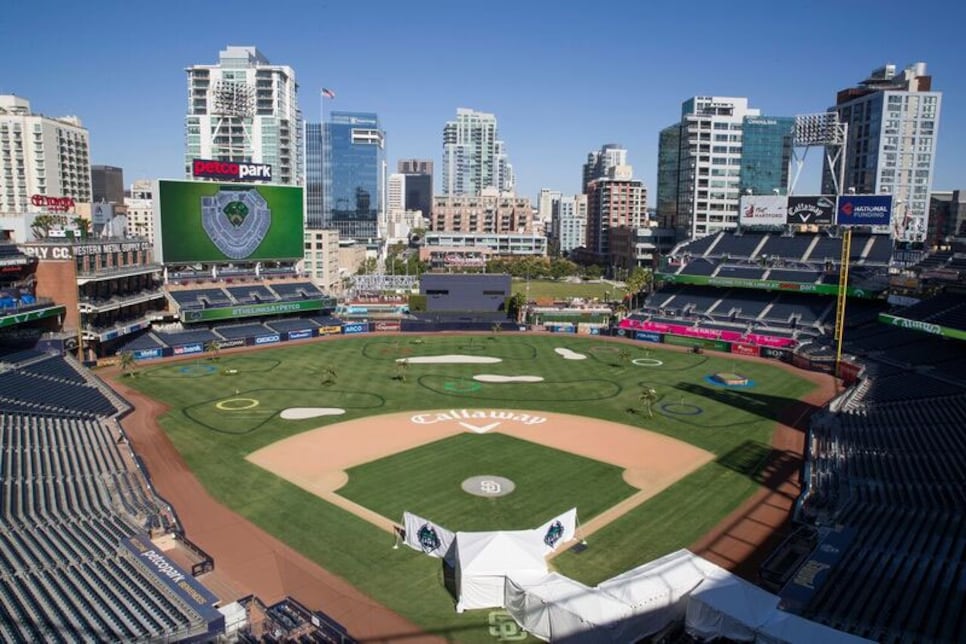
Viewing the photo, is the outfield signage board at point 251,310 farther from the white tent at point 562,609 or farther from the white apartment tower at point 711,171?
the white apartment tower at point 711,171

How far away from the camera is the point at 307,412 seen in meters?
54.9

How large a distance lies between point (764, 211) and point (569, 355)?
41.9 m

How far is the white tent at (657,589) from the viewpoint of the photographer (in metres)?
23.9

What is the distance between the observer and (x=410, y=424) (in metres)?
51.6

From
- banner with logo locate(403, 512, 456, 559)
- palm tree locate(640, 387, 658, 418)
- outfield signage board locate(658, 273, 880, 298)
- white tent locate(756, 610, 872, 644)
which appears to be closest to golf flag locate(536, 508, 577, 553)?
banner with logo locate(403, 512, 456, 559)

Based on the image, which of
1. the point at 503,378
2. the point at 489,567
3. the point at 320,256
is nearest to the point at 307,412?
the point at 503,378

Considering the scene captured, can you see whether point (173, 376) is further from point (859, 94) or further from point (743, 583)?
point (859, 94)

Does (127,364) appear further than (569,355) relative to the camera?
No

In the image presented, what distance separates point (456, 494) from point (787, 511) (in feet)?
59.7

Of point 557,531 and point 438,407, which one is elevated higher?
point 557,531

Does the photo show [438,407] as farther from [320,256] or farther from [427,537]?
[320,256]

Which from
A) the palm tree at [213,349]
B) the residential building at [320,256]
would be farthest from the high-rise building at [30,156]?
the palm tree at [213,349]

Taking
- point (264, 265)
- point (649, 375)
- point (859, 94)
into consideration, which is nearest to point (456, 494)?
point (649, 375)

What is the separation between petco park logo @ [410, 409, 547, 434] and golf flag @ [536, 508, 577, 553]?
18726 mm
